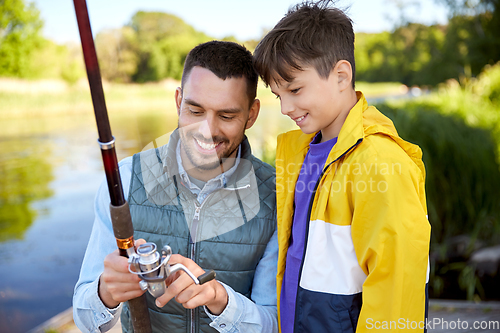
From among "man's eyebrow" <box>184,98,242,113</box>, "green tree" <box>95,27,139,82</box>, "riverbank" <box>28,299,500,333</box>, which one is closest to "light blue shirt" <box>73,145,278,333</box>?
"man's eyebrow" <box>184,98,242,113</box>

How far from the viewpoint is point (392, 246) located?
116cm

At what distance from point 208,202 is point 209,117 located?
0.36 meters

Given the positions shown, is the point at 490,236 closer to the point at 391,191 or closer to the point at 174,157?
the point at 391,191

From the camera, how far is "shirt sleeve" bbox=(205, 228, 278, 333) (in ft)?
4.18

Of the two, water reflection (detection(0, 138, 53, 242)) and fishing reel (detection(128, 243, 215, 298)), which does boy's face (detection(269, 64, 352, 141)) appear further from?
water reflection (detection(0, 138, 53, 242))

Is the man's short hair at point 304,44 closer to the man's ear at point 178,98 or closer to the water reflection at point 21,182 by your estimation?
the man's ear at point 178,98

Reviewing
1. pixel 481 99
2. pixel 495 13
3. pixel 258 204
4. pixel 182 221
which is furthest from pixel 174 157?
pixel 495 13

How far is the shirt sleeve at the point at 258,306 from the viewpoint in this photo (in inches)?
50.2

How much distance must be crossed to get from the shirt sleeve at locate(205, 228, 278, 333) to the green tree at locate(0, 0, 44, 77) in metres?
20.0

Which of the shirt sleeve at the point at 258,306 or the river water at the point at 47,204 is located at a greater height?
the shirt sleeve at the point at 258,306

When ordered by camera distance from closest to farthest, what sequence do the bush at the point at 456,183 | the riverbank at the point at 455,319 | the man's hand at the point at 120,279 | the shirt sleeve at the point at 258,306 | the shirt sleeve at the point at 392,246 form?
the man's hand at the point at 120,279, the shirt sleeve at the point at 392,246, the shirt sleeve at the point at 258,306, the riverbank at the point at 455,319, the bush at the point at 456,183

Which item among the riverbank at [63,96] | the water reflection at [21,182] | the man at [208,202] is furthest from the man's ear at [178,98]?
the riverbank at [63,96]

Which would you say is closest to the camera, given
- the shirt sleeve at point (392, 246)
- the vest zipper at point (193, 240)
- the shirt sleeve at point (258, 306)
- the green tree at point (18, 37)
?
the shirt sleeve at point (392, 246)

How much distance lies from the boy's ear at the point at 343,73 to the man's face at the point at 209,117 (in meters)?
0.42
